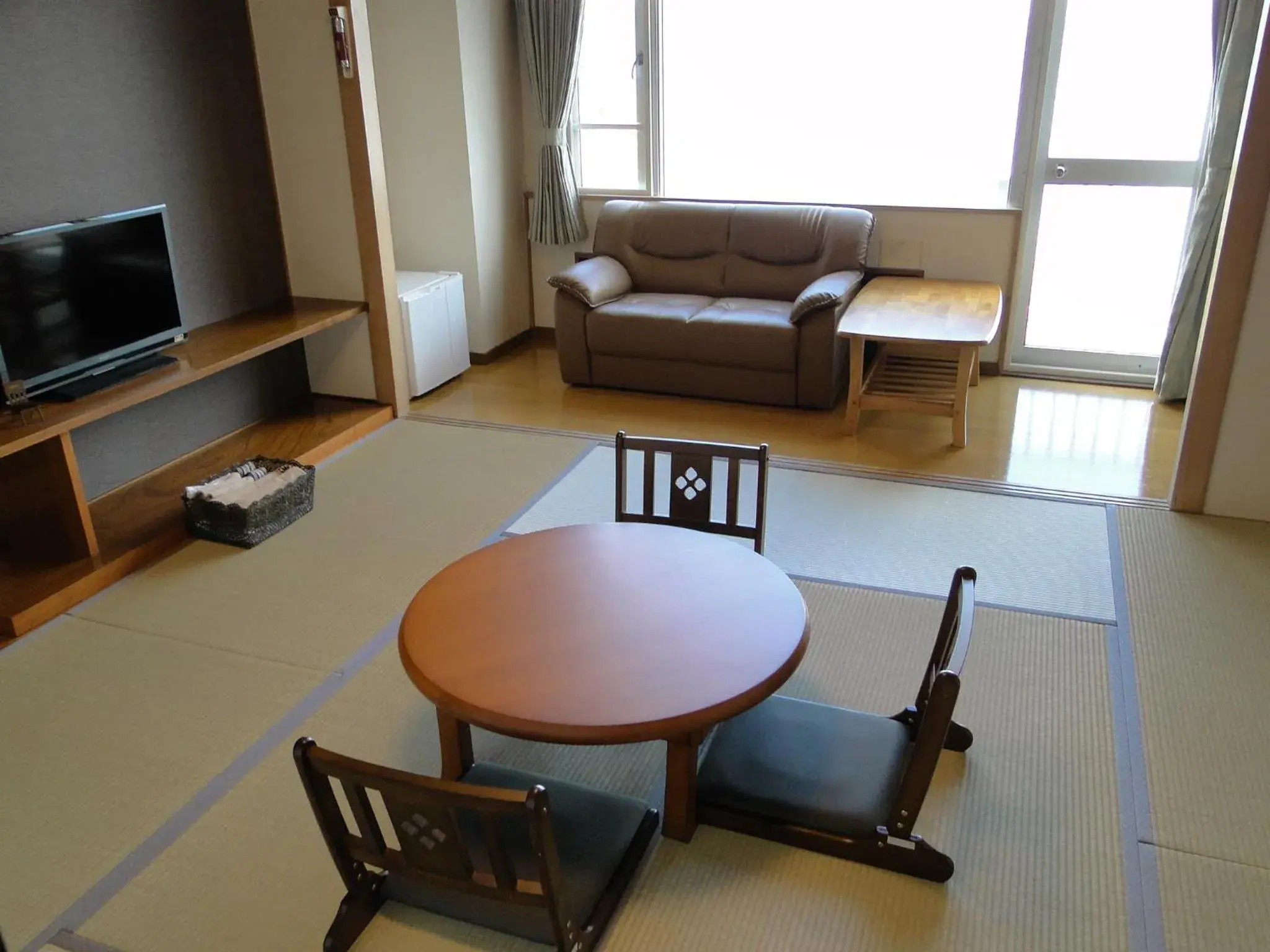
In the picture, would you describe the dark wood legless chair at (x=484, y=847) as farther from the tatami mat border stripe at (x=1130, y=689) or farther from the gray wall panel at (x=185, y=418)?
the gray wall panel at (x=185, y=418)

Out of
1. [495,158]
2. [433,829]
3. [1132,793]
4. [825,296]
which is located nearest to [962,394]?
[825,296]

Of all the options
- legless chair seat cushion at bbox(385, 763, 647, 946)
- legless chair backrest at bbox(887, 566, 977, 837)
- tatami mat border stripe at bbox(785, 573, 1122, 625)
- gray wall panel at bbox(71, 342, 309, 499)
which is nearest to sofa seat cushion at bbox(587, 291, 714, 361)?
gray wall panel at bbox(71, 342, 309, 499)

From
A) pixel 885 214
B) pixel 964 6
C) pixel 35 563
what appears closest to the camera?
pixel 35 563

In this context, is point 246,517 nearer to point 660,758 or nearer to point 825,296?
point 660,758

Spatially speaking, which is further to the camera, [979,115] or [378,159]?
[979,115]

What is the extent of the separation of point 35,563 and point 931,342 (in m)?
3.34

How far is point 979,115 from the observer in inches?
187

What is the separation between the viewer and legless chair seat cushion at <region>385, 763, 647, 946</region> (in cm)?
181

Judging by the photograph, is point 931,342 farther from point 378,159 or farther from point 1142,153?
point 378,159

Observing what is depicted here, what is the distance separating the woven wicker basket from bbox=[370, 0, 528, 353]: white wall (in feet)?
6.63

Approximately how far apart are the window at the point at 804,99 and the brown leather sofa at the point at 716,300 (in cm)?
34

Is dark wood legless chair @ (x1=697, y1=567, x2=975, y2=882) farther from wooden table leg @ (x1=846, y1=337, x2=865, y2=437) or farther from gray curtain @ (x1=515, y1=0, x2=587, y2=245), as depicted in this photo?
gray curtain @ (x1=515, y1=0, x2=587, y2=245)

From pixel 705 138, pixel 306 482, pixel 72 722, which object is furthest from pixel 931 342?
pixel 72 722

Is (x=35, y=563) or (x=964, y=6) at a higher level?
(x=964, y=6)
